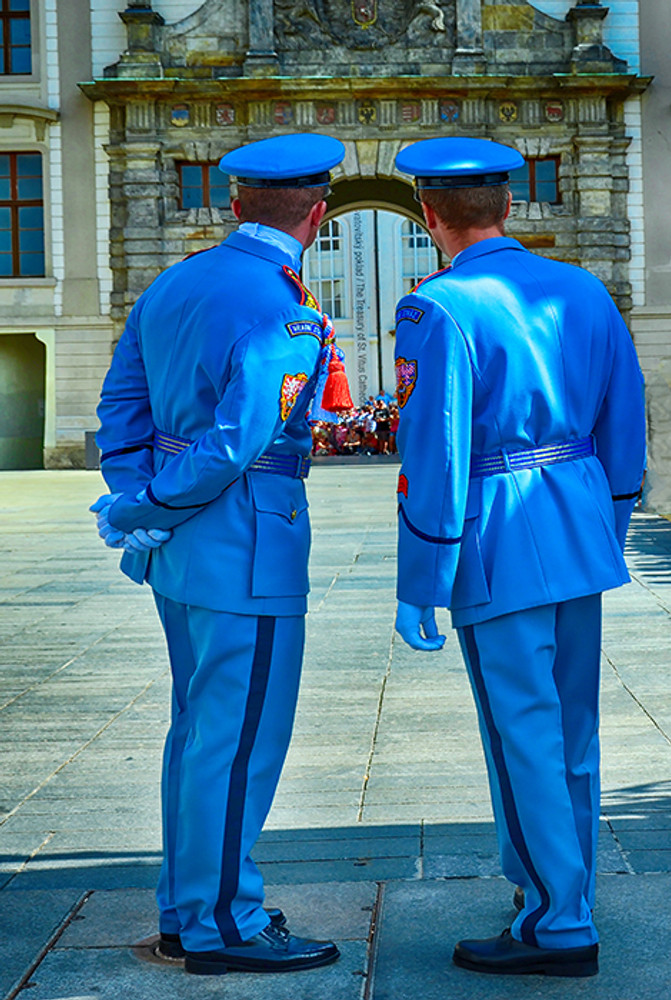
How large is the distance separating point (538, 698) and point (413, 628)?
0.99ft

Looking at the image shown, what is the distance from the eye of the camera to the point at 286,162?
126 inches

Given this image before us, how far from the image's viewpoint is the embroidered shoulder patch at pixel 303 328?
3.16 metres

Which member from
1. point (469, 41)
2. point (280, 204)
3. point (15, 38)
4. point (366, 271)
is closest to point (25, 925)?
point (280, 204)

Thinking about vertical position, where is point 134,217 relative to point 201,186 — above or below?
below

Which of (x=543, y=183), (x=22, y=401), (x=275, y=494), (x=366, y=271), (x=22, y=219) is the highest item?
(x=366, y=271)

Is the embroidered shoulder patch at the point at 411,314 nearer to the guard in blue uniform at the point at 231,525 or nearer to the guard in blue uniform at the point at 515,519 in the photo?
the guard in blue uniform at the point at 515,519

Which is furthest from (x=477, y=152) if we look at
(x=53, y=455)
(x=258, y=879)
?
(x=53, y=455)

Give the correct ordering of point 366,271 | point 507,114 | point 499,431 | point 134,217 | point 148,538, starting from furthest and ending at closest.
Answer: point 366,271 < point 507,114 < point 134,217 < point 148,538 < point 499,431

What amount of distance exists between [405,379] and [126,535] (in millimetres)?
727

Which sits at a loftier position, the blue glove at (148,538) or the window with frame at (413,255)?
the window with frame at (413,255)

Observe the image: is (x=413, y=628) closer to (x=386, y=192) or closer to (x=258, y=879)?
(x=258, y=879)

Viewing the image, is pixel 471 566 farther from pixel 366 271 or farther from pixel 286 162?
pixel 366 271

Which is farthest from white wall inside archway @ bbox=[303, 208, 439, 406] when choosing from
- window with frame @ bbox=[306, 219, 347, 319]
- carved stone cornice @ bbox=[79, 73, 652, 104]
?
carved stone cornice @ bbox=[79, 73, 652, 104]

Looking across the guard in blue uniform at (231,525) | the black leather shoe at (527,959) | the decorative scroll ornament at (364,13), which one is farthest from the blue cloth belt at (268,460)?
the decorative scroll ornament at (364,13)
